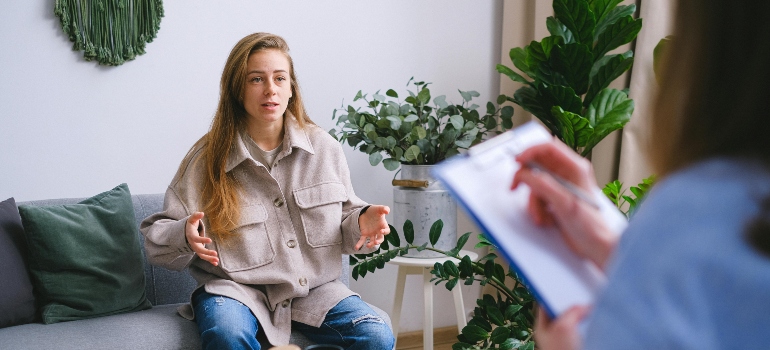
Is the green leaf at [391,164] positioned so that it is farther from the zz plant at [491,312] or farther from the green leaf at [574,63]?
the green leaf at [574,63]

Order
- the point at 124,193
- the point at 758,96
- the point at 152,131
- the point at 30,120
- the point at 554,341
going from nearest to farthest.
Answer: the point at 758,96
the point at 554,341
the point at 124,193
the point at 30,120
the point at 152,131

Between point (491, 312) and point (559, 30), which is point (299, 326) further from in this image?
point (559, 30)

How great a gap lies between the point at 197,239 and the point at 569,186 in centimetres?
138

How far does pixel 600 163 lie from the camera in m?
2.68

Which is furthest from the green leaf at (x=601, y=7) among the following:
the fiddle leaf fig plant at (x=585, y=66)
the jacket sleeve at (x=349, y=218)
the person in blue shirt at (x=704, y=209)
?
the person in blue shirt at (x=704, y=209)

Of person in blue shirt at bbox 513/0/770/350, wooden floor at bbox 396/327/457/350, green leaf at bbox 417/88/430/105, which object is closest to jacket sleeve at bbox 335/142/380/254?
green leaf at bbox 417/88/430/105

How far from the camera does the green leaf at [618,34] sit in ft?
7.45

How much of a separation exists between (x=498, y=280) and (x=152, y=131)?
53.5 inches

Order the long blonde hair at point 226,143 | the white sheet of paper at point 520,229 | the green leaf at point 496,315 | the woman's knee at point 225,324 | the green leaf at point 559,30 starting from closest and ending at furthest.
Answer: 1. the white sheet of paper at point 520,229
2. the woman's knee at point 225,324
3. the green leaf at point 496,315
4. the long blonde hair at point 226,143
5. the green leaf at point 559,30

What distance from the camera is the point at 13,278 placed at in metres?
2.00

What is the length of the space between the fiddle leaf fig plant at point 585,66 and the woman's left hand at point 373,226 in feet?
2.16

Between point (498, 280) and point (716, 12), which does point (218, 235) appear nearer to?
point (498, 280)

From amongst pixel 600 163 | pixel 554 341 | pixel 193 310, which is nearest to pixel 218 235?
pixel 193 310

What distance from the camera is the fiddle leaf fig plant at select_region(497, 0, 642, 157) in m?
2.27
